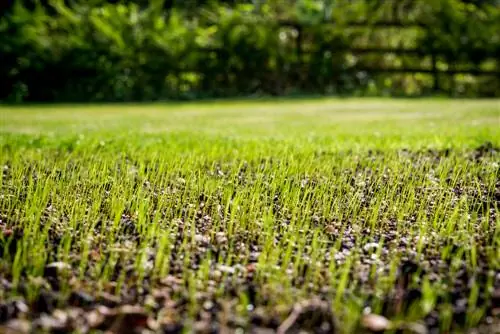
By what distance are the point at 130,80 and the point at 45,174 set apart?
11033 mm

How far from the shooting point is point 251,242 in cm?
259

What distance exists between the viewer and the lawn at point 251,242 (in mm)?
1825

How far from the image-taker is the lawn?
183 centimetres

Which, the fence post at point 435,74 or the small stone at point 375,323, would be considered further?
the fence post at point 435,74

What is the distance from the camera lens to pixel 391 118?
8961 mm

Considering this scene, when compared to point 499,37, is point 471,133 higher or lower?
lower

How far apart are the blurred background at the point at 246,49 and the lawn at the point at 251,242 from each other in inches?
394

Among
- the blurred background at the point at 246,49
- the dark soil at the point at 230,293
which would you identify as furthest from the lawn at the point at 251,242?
the blurred background at the point at 246,49

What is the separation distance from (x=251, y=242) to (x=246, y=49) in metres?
13.4

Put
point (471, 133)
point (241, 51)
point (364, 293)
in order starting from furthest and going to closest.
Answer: point (241, 51), point (471, 133), point (364, 293)

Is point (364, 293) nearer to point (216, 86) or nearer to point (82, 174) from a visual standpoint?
point (82, 174)

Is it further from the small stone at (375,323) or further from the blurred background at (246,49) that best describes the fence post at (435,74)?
the small stone at (375,323)

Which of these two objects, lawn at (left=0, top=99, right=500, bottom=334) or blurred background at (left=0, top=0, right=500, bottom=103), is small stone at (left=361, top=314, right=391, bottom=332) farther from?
blurred background at (left=0, top=0, right=500, bottom=103)

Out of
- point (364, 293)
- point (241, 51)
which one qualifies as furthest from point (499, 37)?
point (364, 293)
